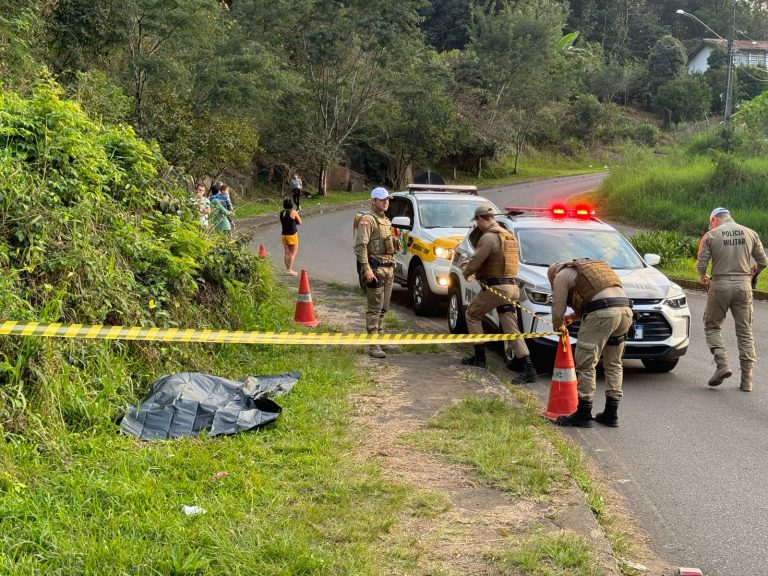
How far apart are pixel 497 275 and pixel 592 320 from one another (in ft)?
6.31

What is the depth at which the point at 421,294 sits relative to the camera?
39.6 feet

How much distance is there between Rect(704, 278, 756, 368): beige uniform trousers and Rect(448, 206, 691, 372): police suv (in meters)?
0.28

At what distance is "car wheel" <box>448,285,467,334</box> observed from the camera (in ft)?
32.8

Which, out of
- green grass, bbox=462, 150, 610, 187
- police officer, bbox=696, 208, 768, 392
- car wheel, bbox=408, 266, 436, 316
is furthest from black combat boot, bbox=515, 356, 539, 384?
green grass, bbox=462, 150, 610, 187

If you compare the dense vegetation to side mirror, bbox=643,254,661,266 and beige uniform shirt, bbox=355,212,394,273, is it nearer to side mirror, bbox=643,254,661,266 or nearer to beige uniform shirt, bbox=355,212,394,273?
beige uniform shirt, bbox=355,212,394,273

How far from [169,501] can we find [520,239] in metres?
6.26

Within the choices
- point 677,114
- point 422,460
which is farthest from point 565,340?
point 677,114

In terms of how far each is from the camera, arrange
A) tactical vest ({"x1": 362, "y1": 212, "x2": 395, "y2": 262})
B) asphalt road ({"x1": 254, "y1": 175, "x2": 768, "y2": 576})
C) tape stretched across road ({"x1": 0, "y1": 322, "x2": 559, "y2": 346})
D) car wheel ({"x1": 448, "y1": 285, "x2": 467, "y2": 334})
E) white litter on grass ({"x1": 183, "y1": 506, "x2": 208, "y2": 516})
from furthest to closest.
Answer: car wheel ({"x1": 448, "y1": 285, "x2": 467, "y2": 334}) → tactical vest ({"x1": 362, "y1": 212, "x2": 395, "y2": 262}) → tape stretched across road ({"x1": 0, "y1": 322, "x2": 559, "y2": 346}) → asphalt road ({"x1": 254, "y1": 175, "x2": 768, "y2": 576}) → white litter on grass ({"x1": 183, "y1": 506, "x2": 208, "y2": 516})

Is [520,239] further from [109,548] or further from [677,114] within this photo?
[677,114]

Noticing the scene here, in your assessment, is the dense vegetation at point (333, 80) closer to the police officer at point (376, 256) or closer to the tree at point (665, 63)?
the tree at point (665, 63)

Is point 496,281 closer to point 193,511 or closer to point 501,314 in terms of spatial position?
point 501,314

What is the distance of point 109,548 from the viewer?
148 inches

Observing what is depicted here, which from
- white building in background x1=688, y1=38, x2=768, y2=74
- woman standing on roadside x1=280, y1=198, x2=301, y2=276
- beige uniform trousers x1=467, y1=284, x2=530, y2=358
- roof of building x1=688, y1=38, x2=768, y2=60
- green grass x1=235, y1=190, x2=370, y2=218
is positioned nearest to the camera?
beige uniform trousers x1=467, y1=284, x2=530, y2=358

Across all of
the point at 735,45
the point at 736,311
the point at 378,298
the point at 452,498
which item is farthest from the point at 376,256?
the point at 735,45
